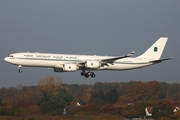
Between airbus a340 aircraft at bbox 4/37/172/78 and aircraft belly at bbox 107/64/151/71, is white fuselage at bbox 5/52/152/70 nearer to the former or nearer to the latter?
airbus a340 aircraft at bbox 4/37/172/78

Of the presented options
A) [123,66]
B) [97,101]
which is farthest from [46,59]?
[97,101]

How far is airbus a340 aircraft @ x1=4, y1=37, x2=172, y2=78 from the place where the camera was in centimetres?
6181

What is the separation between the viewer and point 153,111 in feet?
257

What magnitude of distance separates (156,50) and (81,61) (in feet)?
47.6

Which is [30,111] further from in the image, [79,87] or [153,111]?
[79,87]

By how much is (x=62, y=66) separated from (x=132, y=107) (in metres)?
24.3

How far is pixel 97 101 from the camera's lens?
113250 millimetres

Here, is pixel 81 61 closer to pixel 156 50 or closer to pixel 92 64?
pixel 92 64

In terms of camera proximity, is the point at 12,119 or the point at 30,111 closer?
the point at 12,119

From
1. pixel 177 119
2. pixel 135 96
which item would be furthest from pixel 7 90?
pixel 177 119

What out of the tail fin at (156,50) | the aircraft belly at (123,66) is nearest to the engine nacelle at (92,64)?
the aircraft belly at (123,66)

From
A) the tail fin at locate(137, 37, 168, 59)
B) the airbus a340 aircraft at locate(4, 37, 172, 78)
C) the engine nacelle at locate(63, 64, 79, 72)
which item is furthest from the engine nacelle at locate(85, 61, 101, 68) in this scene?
the tail fin at locate(137, 37, 168, 59)

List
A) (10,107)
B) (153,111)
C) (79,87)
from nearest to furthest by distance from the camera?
1. (153,111)
2. (10,107)
3. (79,87)

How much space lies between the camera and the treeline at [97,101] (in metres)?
81.9
